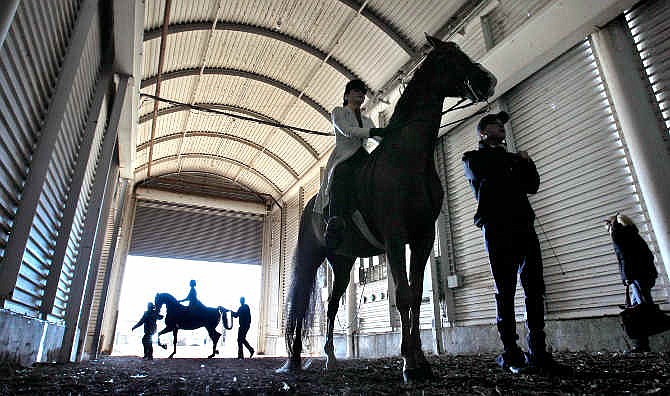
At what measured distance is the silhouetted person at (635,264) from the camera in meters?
4.87

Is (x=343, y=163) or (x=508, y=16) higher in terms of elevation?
(x=508, y=16)

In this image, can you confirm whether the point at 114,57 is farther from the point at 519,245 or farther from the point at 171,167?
the point at 171,167

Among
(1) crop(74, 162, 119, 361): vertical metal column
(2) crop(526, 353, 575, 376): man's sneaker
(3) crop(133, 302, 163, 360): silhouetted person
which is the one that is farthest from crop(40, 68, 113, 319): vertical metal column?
(3) crop(133, 302, 163, 360): silhouetted person

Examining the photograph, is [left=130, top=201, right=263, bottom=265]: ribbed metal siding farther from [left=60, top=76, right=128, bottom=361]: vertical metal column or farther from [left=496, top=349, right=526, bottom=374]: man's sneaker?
[left=496, top=349, right=526, bottom=374]: man's sneaker

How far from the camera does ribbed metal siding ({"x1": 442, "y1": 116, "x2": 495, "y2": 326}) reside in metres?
7.99

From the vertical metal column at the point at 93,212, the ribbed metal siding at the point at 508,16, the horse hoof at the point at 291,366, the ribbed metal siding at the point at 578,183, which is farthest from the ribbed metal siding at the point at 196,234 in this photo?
the horse hoof at the point at 291,366

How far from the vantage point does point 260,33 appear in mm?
9633

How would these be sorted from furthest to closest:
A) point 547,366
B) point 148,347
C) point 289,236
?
point 289,236 < point 148,347 < point 547,366

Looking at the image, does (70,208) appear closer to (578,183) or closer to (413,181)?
(413,181)

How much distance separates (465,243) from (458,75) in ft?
20.7

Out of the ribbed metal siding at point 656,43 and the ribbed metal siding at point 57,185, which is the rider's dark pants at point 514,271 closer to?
the ribbed metal siding at point 656,43

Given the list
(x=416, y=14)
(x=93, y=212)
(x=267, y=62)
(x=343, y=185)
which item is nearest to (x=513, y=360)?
(x=343, y=185)

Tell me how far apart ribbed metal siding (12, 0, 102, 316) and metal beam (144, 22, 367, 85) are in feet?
10.1

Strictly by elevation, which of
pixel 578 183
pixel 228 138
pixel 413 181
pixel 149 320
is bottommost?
pixel 149 320
